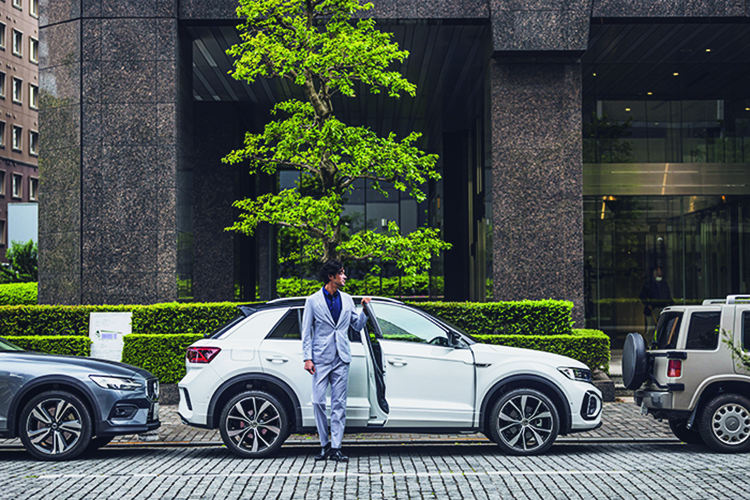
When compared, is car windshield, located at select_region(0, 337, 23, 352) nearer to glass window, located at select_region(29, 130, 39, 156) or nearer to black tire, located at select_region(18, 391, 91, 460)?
black tire, located at select_region(18, 391, 91, 460)

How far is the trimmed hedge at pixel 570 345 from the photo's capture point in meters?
11.7

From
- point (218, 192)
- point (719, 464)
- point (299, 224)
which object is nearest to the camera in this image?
point (719, 464)

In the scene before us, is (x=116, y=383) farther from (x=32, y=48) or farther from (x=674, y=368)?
(x=32, y=48)

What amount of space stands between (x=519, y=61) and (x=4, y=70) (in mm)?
50292

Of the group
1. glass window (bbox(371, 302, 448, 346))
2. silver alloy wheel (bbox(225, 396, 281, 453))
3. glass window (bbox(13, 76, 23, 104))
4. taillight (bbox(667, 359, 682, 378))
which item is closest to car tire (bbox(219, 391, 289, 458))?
silver alloy wheel (bbox(225, 396, 281, 453))

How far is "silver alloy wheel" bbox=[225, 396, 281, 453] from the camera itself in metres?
7.59

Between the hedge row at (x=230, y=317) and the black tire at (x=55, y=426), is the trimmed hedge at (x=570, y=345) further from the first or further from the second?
the black tire at (x=55, y=426)

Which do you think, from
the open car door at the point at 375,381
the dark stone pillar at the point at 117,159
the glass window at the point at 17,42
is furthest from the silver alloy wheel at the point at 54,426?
the glass window at the point at 17,42

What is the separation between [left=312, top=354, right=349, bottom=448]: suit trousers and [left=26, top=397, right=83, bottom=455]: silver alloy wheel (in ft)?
8.10

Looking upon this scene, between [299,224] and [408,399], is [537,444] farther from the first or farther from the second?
[299,224]

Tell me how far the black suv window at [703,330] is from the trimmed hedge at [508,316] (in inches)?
162

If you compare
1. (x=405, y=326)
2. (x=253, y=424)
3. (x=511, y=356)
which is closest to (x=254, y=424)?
(x=253, y=424)

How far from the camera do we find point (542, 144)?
541 inches

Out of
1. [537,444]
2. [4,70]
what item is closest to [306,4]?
[537,444]
